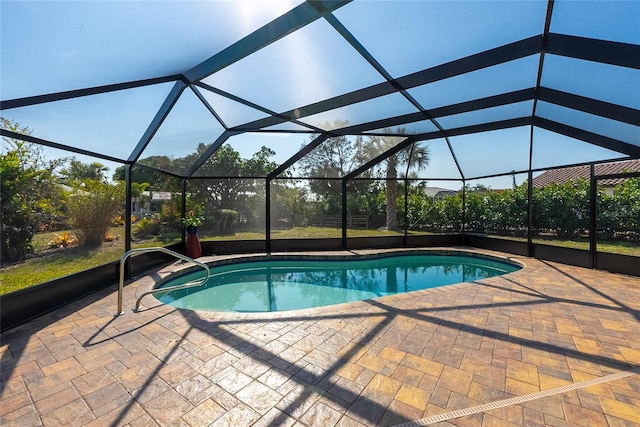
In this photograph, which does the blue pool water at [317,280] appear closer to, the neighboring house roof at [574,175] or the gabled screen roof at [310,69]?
the gabled screen roof at [310,69]

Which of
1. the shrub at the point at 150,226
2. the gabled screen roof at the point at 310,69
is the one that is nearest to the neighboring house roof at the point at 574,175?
the gabled screen roof at the point at 310,69

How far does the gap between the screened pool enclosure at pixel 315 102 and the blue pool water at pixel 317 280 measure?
103cm

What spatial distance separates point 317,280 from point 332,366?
15.6ft

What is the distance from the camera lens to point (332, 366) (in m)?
2.63

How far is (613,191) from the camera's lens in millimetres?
9625

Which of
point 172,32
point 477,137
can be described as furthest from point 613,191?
point 172,32

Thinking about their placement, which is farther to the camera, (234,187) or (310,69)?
(234,187)

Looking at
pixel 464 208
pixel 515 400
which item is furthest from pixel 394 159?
pixel 515 400

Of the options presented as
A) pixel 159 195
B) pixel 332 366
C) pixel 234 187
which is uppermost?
pixel 234 187

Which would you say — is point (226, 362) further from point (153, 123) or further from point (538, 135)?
point (538, 135)

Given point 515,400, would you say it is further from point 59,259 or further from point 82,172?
point 82,172

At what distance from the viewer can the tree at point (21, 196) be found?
5320 millimetres

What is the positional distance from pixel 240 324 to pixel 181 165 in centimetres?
566

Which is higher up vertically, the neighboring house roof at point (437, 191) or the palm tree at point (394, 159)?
the palm tree at point (394, 159)
